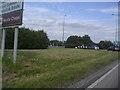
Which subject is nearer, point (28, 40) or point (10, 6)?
point (10, 6)

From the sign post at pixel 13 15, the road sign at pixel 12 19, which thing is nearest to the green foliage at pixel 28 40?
the road sign at pixel 12 19

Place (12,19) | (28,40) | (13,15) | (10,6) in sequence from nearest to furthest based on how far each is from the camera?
(13,15) < (12,19) < (10,6) < (28,40)

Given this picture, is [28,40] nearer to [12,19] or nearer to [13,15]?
[12,19]

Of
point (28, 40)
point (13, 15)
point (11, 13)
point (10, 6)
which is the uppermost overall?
point (10, 6)

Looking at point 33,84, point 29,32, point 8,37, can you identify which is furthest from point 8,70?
point 29,32

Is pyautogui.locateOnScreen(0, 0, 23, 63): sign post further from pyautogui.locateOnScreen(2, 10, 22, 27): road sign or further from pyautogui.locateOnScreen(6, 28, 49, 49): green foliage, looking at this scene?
pyautogui.locateOnScreen(6, 28, 49, 49): green foliage

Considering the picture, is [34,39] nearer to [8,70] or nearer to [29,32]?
[29,32]

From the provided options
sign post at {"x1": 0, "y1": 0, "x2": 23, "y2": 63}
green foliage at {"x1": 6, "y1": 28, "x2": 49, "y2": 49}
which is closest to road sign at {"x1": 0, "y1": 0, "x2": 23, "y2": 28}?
sign post at {"x1": 0, "y1": 0, "x2": 23, "y2": 63}

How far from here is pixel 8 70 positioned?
11.4 m

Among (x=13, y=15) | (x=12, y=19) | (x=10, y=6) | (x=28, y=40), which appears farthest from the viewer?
(x=28, y=40)

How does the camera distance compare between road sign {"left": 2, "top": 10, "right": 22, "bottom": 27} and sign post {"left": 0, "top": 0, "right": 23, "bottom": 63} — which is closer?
sign post {"left": 0, "top": 0, "right": 23, "bottom": 63}

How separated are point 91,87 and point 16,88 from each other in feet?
9.80

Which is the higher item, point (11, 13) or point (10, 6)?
point (10, 6)

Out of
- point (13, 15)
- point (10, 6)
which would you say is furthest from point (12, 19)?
point (10, 6)
